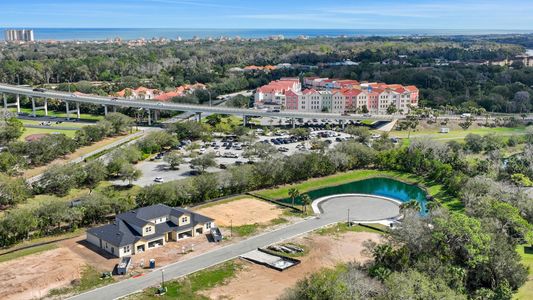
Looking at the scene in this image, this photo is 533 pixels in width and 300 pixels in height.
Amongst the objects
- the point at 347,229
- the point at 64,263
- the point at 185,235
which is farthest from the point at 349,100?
the point at 64,263

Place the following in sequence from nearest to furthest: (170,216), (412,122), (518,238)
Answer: (518,238)
(170,216)
(412,122)

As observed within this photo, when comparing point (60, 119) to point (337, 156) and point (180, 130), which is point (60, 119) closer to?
point (180, 130)

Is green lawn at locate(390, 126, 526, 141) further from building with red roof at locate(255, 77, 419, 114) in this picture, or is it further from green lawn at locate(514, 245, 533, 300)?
green lawn at locate(514, 245, 533, 300)

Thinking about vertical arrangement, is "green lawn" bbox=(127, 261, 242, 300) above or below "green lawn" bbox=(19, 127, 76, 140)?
below

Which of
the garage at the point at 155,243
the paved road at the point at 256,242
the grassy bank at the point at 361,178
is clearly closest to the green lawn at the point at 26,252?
the garage at the point at 155,243

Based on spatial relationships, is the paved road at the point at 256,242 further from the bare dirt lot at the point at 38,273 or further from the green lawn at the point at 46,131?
the green lawn at the point at 46,131

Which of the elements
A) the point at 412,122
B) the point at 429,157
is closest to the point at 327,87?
the point at 412,122

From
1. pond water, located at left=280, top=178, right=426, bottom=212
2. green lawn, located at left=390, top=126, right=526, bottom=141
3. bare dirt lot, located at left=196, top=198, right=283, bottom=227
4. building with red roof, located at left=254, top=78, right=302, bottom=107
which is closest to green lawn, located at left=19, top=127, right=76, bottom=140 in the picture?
building with red roof, located at left=254, top=78, right=302, bottom=107

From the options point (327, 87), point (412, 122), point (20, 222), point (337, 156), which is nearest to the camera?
point (20, 222)
